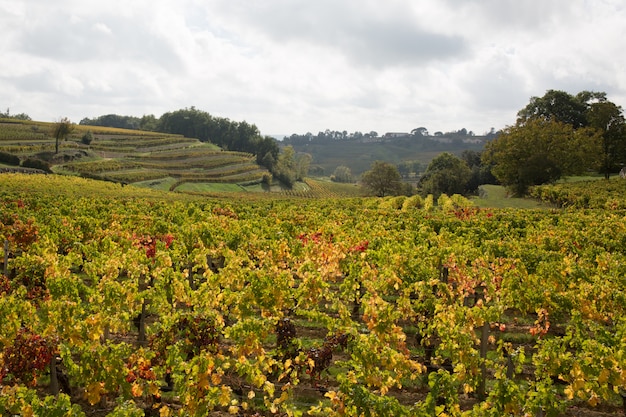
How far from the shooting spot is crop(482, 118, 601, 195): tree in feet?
192

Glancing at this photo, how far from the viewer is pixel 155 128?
541 feet

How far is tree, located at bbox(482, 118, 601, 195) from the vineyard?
144ft

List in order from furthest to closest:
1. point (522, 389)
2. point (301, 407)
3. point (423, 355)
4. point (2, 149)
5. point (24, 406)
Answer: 1. point (2, 149)
2. point (423, 355)
3. point (301, 407)
4. point (522, 389)
5. point (24, 406)

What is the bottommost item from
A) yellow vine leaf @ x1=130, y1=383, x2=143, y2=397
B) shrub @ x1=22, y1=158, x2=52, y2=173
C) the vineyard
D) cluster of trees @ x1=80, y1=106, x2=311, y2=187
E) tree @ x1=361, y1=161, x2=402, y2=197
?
yellow vine leaf @ x1=130, y1=383, x2=143, y2=397

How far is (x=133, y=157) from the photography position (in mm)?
97500

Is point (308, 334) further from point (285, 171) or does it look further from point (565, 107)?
point (285, 171)

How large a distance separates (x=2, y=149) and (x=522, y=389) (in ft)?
311

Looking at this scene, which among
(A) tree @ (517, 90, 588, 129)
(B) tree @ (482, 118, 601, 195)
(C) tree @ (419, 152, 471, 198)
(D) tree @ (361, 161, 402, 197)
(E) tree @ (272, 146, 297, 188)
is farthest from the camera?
(E) tree @ (272, 146, 297, 188)

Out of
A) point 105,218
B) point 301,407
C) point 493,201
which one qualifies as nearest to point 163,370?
point 301,407

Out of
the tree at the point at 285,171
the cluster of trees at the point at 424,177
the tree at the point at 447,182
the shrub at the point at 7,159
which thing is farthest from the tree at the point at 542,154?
the shrub at the point at 7,159

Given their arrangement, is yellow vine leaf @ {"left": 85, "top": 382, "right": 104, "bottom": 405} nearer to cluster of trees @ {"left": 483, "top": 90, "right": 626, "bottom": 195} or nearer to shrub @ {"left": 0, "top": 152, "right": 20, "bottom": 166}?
cluster of trees @ {"left": 483, "top": 90, "right": 626, "bottom": 195}

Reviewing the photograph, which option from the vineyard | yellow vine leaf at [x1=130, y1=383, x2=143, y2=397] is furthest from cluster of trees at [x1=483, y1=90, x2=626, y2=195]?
yellow vine leaf at [x1=130, y1=383, x2=143, y2=397]

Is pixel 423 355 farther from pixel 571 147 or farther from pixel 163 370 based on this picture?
pixel 571 147

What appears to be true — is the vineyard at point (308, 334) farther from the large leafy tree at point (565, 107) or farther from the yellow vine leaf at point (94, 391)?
the large leafy tree at point (565, 107)
